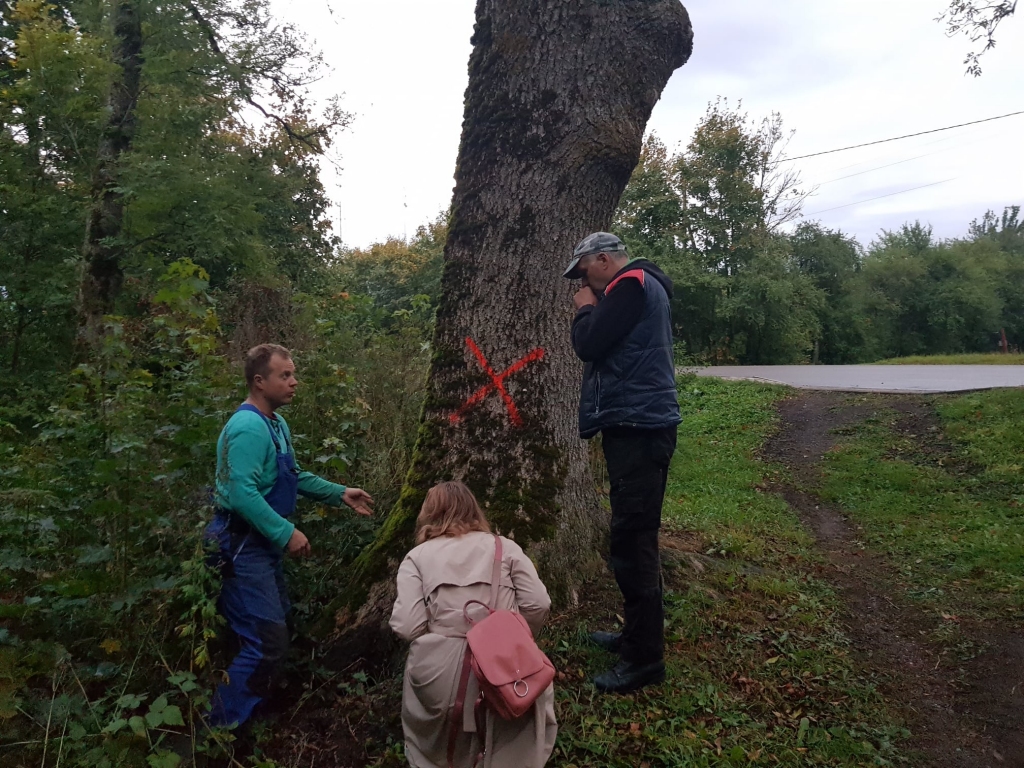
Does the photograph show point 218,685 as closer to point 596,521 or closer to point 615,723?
point 615,723

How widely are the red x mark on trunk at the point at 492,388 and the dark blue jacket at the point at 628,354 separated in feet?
1.92

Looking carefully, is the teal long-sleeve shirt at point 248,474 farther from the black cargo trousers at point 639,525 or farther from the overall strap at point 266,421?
the black cargo trousers at point 639,525

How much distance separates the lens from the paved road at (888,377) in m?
12.5

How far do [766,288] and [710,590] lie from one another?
23.8 metres

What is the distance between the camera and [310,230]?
2189 cm

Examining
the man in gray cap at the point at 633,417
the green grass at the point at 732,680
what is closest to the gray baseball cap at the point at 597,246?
Result: the man in gray cap at the point at 633,417

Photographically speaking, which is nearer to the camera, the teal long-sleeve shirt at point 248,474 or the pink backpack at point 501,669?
the pink backpack at point 501,669

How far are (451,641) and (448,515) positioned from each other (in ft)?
1.57

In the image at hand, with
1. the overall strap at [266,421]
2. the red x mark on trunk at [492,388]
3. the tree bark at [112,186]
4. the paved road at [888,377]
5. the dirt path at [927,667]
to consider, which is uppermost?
the tree bark at [112,186]

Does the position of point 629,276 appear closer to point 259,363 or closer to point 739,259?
point 259,363

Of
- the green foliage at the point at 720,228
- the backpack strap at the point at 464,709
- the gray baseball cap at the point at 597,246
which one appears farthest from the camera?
the green foliage at the point at 720,228

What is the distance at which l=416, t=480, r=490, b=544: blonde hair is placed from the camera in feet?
8.70

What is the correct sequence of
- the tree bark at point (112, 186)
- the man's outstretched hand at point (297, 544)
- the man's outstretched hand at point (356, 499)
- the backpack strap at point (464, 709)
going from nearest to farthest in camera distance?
the backpack strap at point (464, 709) → the man's outstretched hand at point (297, 544) → the man's outstretched hand at point (356, 499) → the tree bark at point (112, 186)

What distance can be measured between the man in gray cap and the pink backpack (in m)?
1.01
